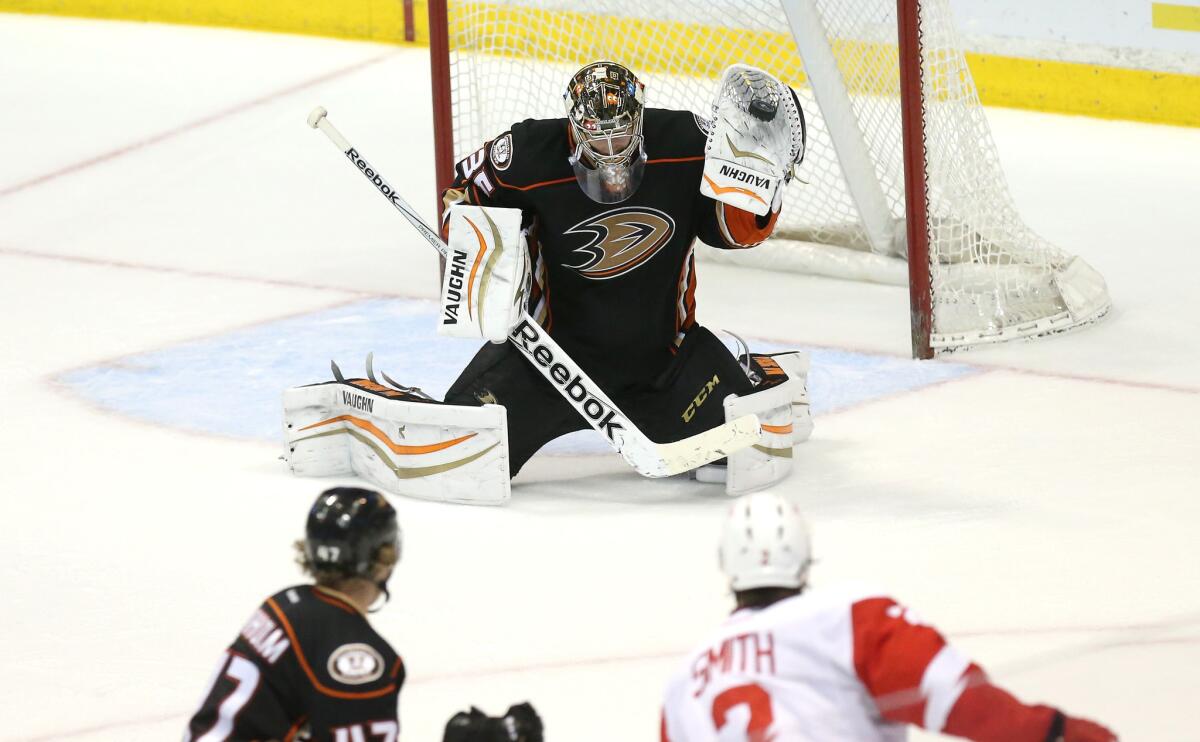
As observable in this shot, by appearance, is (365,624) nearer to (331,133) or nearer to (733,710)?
(733,710)

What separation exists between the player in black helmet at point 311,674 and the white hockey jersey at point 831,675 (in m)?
0.41

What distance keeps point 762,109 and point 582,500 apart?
927mm

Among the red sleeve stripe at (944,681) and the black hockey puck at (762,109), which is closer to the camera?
the red sleeve stripe at (944,681)

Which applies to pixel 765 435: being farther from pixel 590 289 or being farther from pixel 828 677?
pixel 828 677

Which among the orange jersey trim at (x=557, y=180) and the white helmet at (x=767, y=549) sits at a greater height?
the orange jersey trim at (x=557, y=180)

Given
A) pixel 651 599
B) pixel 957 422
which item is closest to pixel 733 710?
pixel 651 599

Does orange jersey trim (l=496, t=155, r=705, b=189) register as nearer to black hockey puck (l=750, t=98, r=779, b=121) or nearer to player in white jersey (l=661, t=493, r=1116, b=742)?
black hockey puck (l=750, t=98, r=779, b=121)

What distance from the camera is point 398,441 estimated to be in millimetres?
4387

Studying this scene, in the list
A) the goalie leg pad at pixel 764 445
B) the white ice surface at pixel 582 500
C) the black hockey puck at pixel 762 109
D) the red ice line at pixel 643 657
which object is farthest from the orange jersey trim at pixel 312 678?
the black hockey puck at pixel 762 109

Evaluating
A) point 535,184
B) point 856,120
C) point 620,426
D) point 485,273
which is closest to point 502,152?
point 535,184

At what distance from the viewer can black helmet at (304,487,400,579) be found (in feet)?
7.84

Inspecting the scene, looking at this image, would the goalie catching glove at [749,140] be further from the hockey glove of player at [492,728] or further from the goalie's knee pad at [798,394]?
the hockey glove of player at [492,728]

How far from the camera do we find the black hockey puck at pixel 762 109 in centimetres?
420

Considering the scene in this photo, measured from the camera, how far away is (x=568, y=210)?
4348 millimetres
